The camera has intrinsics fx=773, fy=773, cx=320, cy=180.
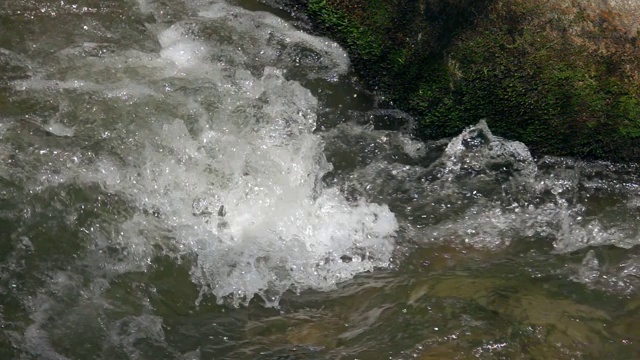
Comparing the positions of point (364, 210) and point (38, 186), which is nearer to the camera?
point (38, 186)

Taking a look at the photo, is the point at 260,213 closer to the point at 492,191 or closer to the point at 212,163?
the point at 212,163

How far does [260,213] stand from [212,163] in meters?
0.38

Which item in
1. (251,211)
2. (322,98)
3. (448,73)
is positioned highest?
(448,73)

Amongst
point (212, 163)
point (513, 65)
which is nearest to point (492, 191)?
point (513, 65)

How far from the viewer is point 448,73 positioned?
14.8 ft

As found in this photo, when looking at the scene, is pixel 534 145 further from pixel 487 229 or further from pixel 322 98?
pixel 322 98

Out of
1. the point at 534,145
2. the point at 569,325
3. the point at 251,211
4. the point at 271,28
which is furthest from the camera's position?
the point at 271,28

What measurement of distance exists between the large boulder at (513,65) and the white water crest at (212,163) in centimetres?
35

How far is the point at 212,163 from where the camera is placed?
13.7 feet

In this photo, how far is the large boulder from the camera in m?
4.25

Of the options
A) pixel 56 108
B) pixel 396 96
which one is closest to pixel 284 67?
pixel 396 96

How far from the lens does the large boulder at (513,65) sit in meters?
4.25

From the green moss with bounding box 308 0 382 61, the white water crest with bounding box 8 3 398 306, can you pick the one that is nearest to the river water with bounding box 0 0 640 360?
the white water crest with bounding box 8 3 398 306

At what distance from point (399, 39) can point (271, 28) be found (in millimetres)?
807
